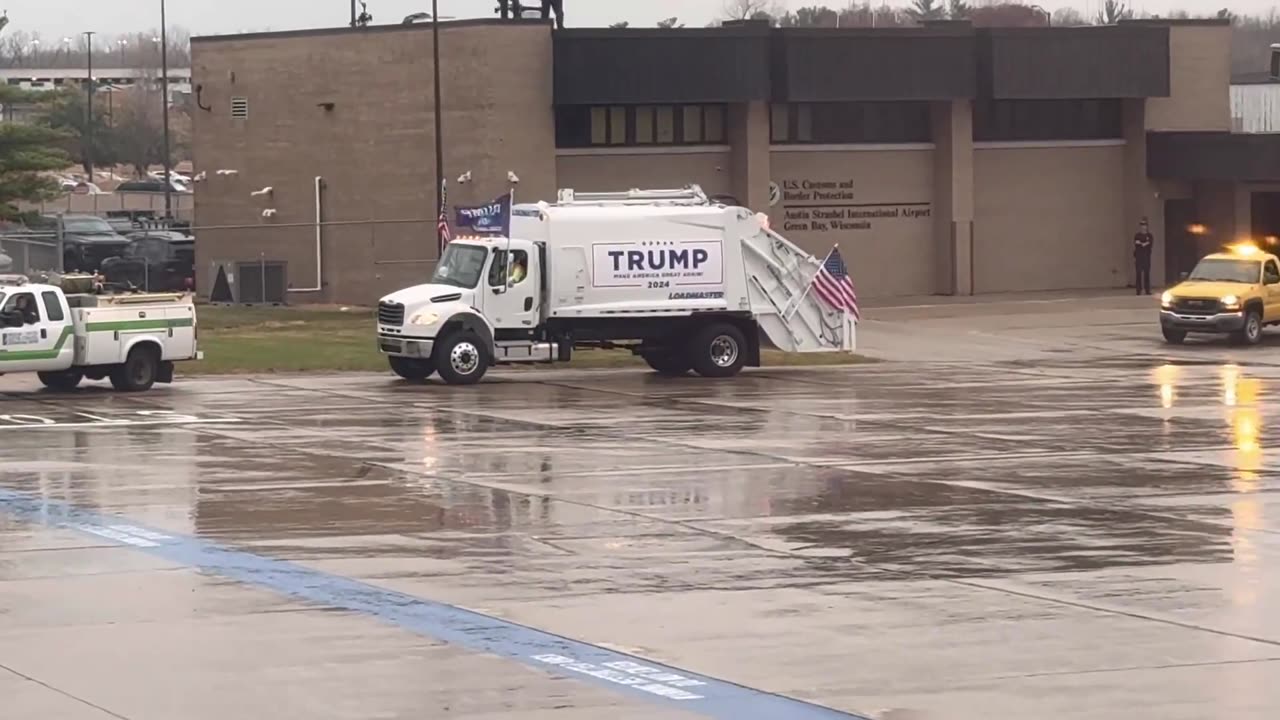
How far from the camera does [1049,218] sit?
5588 cm

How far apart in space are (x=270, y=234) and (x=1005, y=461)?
33.9 meters

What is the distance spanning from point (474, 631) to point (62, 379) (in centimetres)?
2140

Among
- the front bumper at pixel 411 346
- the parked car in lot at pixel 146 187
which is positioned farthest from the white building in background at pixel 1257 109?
the parked car in lot at pixel 146 187

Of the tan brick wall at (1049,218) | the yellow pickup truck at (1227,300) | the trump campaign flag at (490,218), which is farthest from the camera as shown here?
the tan brick wall at (1049,218)

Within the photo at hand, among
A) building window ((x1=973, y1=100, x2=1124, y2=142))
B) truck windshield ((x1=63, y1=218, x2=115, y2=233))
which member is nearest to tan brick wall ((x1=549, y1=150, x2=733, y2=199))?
building window ((x1=973, y1=100, x2=1124, y2=142))

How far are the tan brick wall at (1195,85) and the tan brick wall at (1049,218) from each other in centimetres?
164

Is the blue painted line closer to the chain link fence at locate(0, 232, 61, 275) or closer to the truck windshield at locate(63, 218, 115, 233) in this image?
the chain link fence at locate(0, 232, 61, 275)

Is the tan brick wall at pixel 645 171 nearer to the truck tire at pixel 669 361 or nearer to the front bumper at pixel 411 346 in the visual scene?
the truck tire at pixel 669 361

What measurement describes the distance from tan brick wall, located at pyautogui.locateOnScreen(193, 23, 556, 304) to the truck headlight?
53.9 feet

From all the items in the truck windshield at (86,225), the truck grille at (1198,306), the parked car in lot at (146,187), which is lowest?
the truck grille at (1198,306)

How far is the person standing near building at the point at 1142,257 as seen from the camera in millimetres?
54281

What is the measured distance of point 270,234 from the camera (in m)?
53.4

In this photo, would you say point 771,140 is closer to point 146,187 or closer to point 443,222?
point 443,222

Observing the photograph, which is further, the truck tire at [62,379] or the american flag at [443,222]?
the american flag at [443,222]
